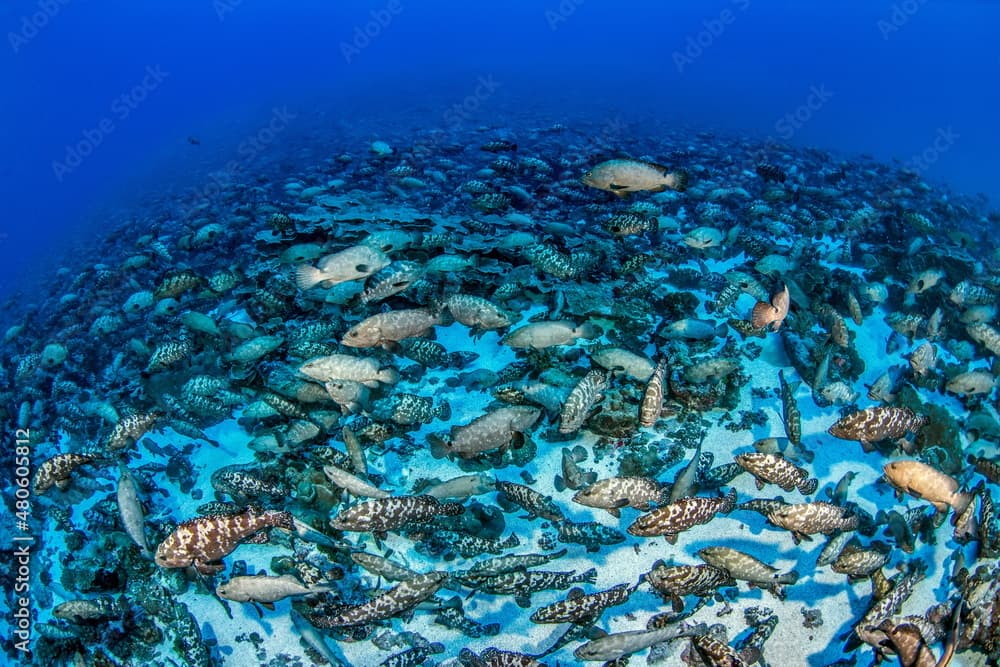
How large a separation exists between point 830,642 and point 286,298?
763 centimetres

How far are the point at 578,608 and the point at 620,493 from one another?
98 centimetres

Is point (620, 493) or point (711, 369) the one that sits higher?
point (711, 369)

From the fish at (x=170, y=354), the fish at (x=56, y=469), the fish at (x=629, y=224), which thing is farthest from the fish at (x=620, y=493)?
the fish at (x=170, y=354)

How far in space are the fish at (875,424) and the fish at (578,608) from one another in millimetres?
2754

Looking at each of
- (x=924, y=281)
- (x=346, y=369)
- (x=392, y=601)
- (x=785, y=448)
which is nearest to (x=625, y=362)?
(x=785, y=448)

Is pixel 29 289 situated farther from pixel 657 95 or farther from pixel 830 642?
pixel 657 95

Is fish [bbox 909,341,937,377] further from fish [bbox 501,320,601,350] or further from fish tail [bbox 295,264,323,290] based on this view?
fish tail [bbox 295,264,323,290]

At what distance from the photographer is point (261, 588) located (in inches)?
157

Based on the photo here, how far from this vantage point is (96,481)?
5.55 m

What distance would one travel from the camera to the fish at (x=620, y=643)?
141 inches

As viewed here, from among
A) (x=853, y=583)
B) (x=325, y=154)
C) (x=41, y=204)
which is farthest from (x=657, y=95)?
(x=41, y=204)

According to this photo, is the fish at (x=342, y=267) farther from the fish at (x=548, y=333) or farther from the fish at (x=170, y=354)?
the fish at (x=170, y=354)

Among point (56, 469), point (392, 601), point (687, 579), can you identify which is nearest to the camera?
point (392, 601)

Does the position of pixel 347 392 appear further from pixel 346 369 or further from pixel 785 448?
pixel 785 448
